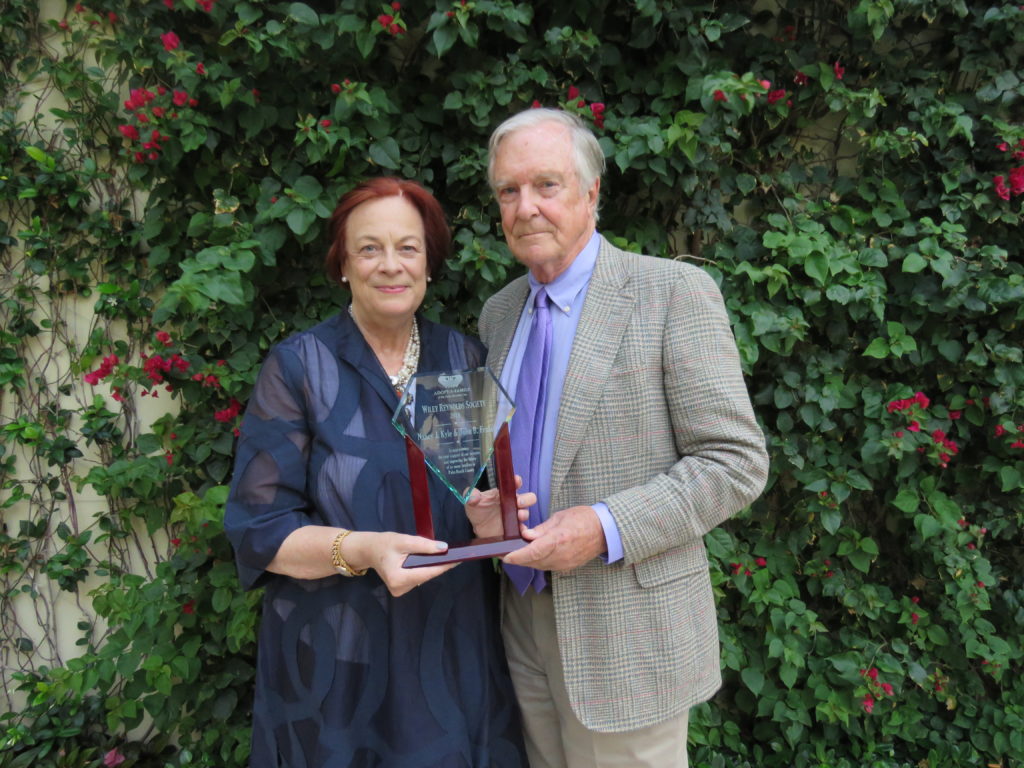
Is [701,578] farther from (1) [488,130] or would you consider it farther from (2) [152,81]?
(2) [152,81]

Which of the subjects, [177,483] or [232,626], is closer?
[232,626]

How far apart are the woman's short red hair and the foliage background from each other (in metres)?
0.57

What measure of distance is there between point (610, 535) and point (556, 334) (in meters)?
0.47

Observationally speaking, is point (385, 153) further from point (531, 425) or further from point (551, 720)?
point (551, 720)

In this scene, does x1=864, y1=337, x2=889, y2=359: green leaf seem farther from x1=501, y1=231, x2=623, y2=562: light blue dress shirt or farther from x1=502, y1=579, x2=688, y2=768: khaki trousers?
x1=502, y1=579, x2=688, y2=768: khaki trousers

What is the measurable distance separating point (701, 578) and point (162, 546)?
224 cm

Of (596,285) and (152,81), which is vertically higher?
(152,81)

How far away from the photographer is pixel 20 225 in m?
2.82

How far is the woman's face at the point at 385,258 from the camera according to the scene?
1.53 meters

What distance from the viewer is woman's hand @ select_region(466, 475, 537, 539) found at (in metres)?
1.39

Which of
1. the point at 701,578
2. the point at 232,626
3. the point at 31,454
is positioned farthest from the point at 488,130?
the point at 31,454

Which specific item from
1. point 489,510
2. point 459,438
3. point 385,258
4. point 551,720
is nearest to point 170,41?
point 385,258

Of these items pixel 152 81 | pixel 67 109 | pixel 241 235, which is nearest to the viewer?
pixel 241 235

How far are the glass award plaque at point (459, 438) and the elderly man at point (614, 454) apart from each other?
4.3 inches
